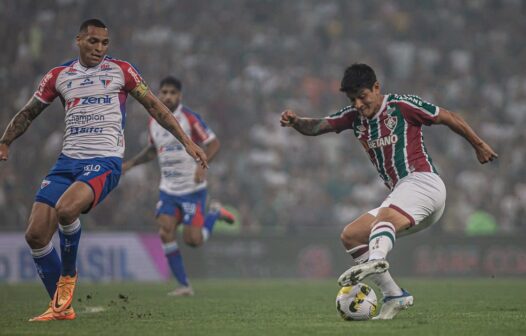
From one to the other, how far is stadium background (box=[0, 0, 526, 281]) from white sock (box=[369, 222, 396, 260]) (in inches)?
458

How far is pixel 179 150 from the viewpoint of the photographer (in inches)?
573

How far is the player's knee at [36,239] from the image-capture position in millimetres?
8766

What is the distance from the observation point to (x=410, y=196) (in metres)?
8.66

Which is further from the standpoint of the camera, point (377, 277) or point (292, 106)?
point (292, 106)

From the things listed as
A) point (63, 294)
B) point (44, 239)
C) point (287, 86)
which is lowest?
point (63, 294)

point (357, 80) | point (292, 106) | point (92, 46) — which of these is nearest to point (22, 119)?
point (92, 46)

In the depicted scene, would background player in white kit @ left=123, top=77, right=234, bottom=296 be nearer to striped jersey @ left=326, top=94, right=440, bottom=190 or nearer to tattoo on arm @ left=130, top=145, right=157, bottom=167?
tattoo on arm @ left=130, top=145, right=157, bottom=167

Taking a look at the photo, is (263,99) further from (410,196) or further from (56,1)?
(410,196)

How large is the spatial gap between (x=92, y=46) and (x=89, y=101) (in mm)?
548

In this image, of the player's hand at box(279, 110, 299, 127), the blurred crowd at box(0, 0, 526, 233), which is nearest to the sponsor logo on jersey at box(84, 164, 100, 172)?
the player's hand at box(279, 110, 299, 127)

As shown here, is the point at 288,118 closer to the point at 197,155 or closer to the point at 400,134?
the point at 197,155

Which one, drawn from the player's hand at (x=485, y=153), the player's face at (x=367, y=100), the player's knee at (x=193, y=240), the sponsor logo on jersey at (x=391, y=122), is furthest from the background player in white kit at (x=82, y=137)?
the player's knee at (x=193, y=240)

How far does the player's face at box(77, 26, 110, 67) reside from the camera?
9227mm

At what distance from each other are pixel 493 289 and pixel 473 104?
1127 centimetres
